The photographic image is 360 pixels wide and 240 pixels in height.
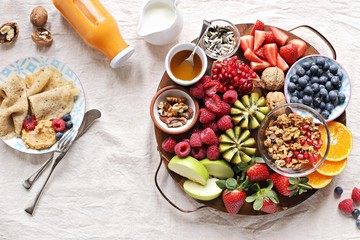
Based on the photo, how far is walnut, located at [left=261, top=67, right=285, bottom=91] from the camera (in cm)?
178

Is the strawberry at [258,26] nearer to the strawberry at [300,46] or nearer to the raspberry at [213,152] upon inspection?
the strawberry at [300,46]

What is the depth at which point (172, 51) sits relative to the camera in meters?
1.81

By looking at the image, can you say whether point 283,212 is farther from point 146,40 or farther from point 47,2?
point 47,2

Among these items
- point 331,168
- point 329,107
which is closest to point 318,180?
point 331,168

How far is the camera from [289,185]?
5.74 ft

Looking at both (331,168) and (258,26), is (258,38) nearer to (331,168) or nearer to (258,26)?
(258,26)

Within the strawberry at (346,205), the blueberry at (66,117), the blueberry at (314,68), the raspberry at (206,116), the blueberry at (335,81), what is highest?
the blueberry at (314,68)

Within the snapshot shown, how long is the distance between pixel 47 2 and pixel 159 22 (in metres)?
0.51

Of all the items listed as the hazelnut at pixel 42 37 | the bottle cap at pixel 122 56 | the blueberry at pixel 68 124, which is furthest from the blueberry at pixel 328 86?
the hazelnut at pixel 42 37

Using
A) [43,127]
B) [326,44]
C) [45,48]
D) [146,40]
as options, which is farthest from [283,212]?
[45,48]

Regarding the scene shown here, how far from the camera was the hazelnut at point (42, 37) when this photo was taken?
6.42 ft

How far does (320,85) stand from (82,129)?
0.97 meters

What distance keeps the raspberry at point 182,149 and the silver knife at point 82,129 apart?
394mm

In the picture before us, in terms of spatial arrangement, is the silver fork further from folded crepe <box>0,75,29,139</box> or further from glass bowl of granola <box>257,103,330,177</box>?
glass bowl of granola <box>257,103,330,177</box>
